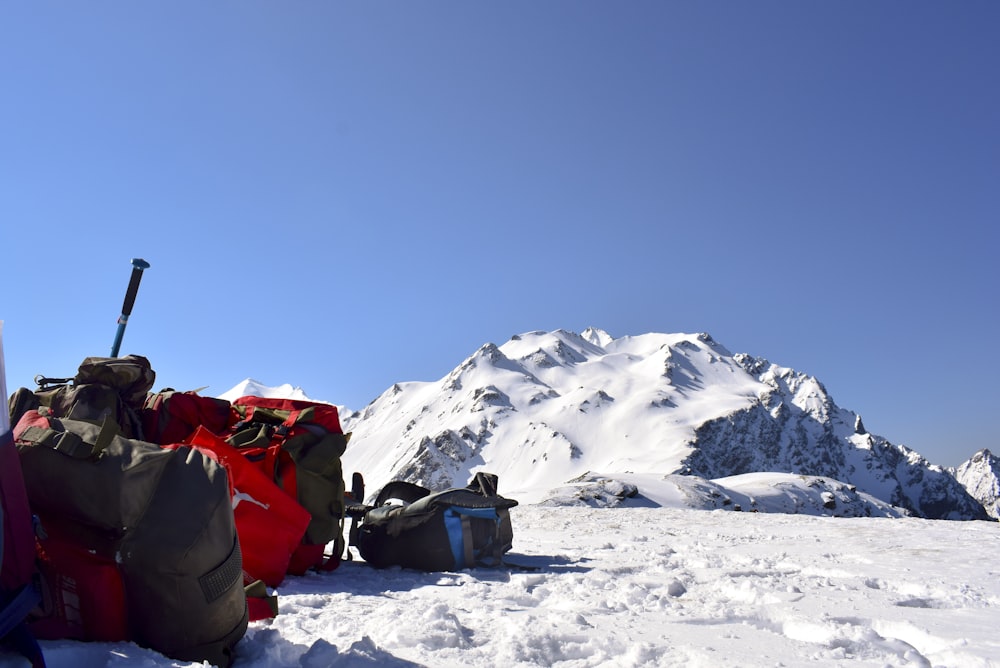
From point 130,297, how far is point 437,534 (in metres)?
4.46

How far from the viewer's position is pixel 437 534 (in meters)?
5.49

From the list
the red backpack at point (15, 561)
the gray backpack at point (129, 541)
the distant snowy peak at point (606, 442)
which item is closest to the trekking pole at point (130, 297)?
the gray backpack at point (129, 541)

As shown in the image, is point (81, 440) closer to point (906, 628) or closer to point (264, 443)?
point (264, 443)

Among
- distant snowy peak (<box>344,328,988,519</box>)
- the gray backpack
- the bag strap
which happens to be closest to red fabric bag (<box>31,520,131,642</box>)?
the gray backpack

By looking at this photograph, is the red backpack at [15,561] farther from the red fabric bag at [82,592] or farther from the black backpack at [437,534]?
the black backpack at [437,534]

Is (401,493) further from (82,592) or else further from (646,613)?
(82,592)

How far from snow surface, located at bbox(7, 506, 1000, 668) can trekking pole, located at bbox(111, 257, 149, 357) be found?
12.1 ft

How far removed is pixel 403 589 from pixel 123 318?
15.2ft

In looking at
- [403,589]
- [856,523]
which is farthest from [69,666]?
[856,523]

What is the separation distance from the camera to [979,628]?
3512 millimetres

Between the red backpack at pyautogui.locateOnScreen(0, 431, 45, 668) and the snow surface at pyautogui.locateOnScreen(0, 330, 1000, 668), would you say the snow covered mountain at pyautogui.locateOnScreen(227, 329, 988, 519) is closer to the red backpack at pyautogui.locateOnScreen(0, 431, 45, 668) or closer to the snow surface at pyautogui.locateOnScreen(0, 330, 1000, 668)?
the snow surface at pyautogui.locateOnScreen(0, 330, 1000, 668)

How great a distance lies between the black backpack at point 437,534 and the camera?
546 cm

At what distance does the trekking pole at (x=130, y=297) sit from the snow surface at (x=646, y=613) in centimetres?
368

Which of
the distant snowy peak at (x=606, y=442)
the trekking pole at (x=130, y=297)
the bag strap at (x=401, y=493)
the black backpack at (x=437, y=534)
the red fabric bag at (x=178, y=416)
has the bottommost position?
the black backpack at (x=437, y=534)
